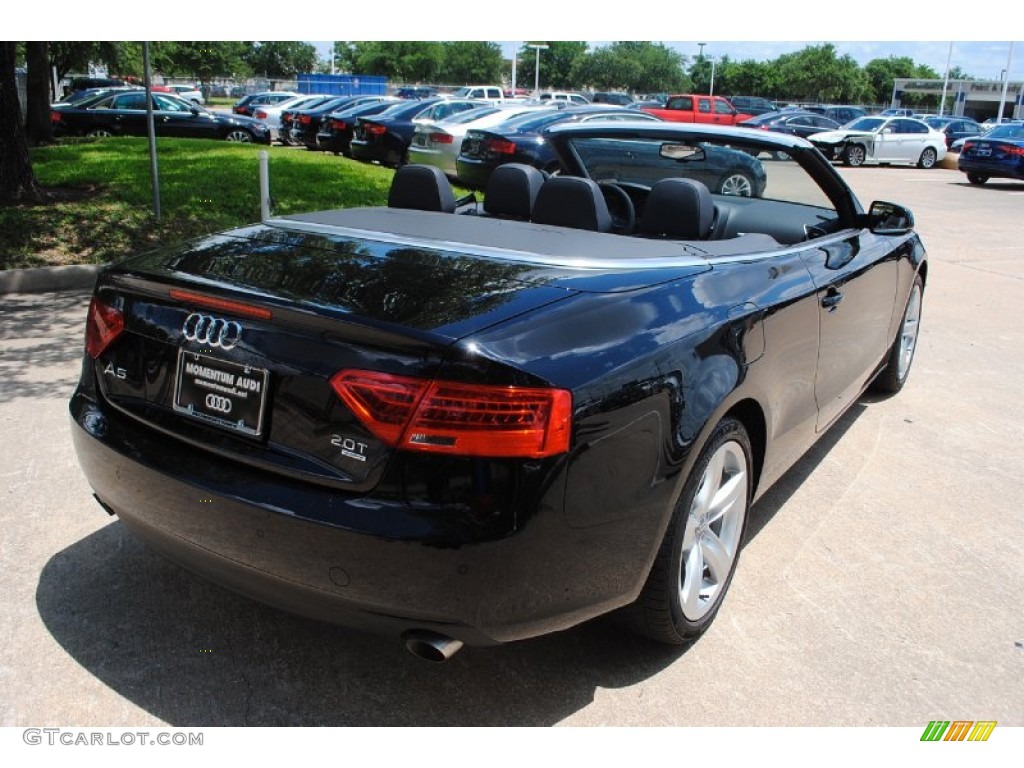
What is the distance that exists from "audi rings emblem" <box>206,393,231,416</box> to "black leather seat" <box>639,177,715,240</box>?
180cm

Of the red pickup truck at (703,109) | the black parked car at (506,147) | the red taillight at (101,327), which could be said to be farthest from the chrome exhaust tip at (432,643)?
the red pickup truck at (703,109)

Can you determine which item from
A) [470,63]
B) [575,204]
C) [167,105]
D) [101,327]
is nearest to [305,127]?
[167,105]

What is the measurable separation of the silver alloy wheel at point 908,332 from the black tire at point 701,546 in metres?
2.80

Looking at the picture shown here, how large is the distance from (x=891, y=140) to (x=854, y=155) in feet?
4.57

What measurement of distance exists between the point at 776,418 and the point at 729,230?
138cm

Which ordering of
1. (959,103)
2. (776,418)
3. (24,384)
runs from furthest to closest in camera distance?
(959,103), (24,384), (776,418)

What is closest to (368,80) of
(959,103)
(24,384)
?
(959,103)

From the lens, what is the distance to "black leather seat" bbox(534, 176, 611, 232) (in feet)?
11.7

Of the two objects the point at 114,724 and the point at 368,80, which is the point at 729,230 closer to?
the point at 114,724

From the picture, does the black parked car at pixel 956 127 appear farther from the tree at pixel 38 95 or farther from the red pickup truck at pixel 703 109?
the tree at pixel 38 95

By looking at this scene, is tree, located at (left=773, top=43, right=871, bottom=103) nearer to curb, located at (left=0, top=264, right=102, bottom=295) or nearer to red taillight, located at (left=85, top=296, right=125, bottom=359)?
curb, located at (left=0, top=264, right=102, bottom=295)

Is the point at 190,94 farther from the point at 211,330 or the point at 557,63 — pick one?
the point at 557,63

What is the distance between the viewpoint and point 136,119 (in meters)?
22.0

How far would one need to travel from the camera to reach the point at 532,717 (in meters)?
2.65
